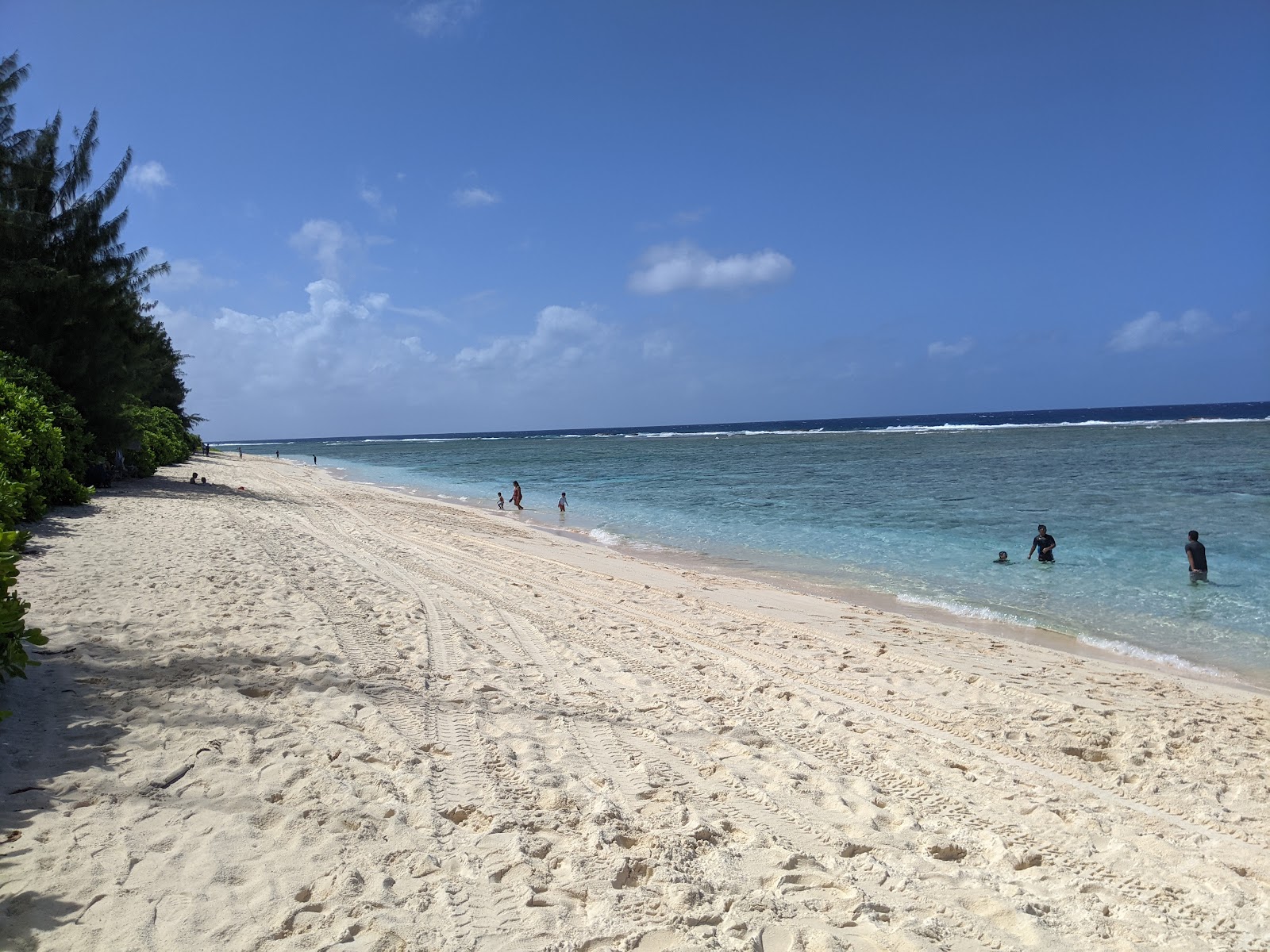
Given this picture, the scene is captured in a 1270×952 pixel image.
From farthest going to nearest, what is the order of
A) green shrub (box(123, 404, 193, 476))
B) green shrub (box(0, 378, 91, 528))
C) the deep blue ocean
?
green shrub (box(123, 404, 193, 476)), the deep blue ocean, green shrub (box(0, 378, 91, 528))

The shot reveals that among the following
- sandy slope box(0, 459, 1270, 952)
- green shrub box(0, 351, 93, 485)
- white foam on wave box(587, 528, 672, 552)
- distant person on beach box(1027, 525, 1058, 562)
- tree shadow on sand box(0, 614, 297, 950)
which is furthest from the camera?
white foam on wave box(587, 528, 672, 552)

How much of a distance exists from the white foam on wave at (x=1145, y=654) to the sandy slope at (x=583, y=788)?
95 centimetres

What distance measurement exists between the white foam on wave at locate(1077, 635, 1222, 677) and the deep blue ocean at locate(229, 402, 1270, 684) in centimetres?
3

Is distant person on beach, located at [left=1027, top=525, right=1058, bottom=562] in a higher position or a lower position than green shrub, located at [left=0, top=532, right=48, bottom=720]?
lower

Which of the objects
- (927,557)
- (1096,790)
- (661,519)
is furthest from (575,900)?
(661,519)

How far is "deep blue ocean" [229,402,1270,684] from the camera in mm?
10008

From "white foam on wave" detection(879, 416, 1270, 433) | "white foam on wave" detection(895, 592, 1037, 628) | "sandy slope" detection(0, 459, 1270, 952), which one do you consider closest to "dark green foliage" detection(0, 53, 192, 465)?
"sandy slope" detection(0, 459, 1270, 952)

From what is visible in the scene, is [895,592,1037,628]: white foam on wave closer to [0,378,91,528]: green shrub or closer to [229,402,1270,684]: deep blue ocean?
[229,402,1270,684]: deep blue ocean

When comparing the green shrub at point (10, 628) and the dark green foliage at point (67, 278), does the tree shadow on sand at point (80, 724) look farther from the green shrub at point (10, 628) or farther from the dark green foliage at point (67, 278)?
the dark green foliage at point (67, 278)

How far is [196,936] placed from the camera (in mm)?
2535

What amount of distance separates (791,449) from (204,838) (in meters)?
60.9

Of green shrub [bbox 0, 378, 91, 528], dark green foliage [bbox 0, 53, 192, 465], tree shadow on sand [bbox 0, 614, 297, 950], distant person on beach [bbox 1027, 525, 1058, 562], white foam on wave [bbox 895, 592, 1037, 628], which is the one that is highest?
dark green foliage [bbox 0, 53, 192, 465]

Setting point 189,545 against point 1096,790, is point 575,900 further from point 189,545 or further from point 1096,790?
point 189,545

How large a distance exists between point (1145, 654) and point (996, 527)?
33.4 ft
